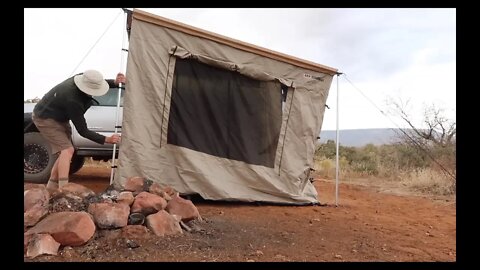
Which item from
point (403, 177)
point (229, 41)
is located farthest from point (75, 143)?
point (403, 177)

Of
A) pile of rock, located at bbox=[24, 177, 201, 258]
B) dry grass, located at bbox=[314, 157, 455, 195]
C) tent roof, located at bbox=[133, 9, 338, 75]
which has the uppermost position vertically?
tent roof, located at bbox=[133, 9, 338, 75]

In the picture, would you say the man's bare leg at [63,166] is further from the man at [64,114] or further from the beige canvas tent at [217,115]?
the beige canvas tent at [217,115]

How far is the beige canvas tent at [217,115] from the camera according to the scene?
17.7ft

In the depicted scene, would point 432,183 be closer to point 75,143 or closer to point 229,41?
point 229,41

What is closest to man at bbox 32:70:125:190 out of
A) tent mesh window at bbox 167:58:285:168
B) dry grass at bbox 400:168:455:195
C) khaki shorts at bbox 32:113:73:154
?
khaki shorts at bbox 32:113:73:154

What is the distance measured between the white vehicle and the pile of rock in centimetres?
162

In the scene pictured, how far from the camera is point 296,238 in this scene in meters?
4.28

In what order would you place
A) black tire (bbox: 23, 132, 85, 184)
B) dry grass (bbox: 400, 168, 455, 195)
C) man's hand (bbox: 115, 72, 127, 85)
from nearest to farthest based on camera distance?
man's hand (bbox: 115, 72, 127, 85)
black tire (bbox: 23, 132, 85, 184)
dry grass (bbox: 400, 168, 455, 195)

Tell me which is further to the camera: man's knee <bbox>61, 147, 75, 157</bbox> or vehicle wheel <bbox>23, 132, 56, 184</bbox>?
vehicle wheel <bbox>23, 132, 56, 184</bbox>

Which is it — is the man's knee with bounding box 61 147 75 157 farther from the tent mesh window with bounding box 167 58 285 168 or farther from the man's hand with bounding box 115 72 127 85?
the tent mesh window with bounding box 167 58 285 168

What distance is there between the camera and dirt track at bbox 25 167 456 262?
11.5 ft

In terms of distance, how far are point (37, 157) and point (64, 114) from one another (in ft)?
4.32

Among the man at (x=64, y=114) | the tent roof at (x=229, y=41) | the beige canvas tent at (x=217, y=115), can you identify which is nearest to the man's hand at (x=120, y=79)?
the beige canvas tent at (x=217, y=115)

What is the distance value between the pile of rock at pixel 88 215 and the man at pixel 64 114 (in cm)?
68
